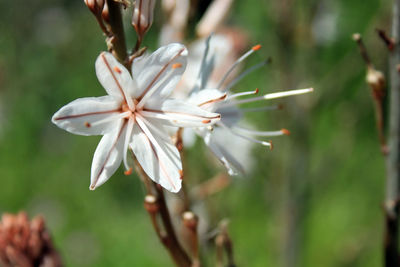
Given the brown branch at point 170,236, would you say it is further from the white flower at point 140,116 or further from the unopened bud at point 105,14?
the unopened bud at point 105,14

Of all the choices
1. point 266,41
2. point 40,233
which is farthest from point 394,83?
point 266,41

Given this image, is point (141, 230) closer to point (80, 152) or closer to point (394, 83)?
point (80, 152)

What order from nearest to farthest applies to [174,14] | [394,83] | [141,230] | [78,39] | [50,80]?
[394,83] < [174,14] < [141,230] < [50,80] < [78,39]

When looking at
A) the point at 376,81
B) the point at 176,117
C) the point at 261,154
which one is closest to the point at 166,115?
the point at 176,117

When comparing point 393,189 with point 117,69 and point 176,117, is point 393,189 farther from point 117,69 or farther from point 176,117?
point 117,69

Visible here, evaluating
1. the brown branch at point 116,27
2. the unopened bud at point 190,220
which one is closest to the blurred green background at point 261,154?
the unopened bud at point 190,220
